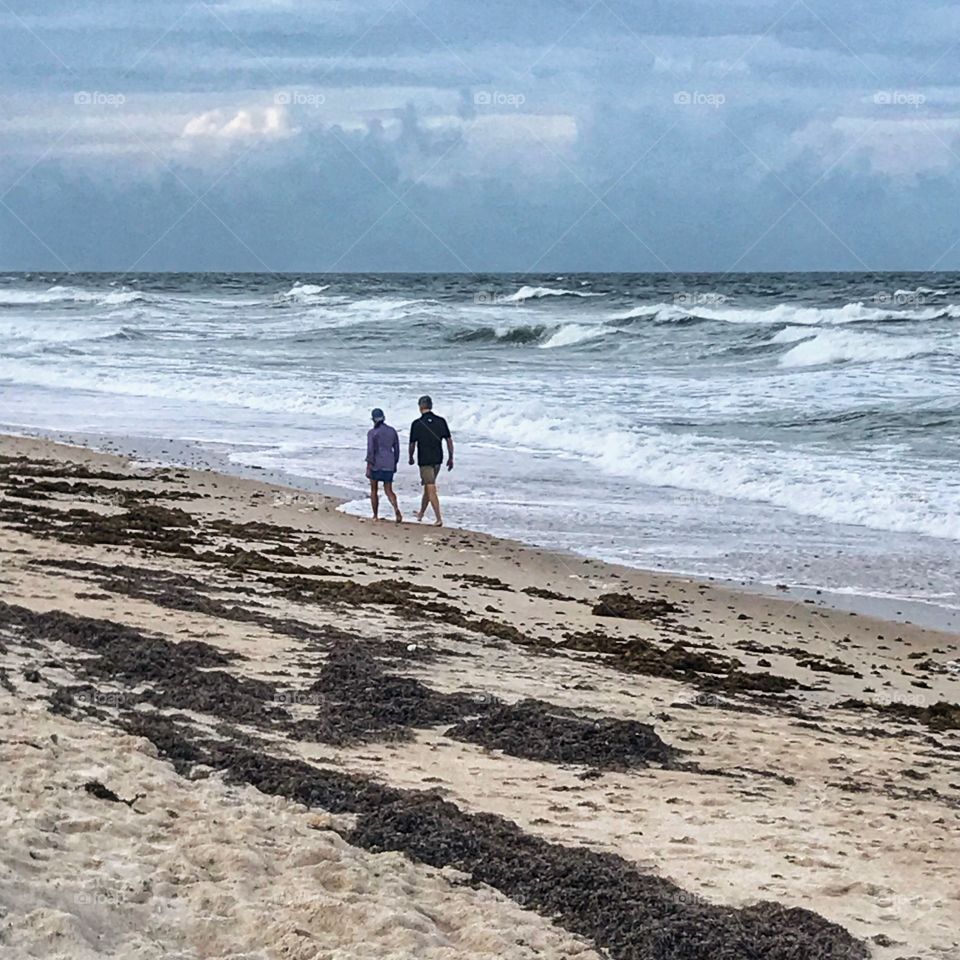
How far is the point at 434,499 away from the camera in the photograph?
14.4 metres

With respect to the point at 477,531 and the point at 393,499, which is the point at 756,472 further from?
the point at 393,499

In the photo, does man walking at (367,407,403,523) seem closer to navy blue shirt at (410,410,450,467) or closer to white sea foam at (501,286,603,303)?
navy blue shirt at (410,410,450,467)

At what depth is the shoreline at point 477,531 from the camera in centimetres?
1092

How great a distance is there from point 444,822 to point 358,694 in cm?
185

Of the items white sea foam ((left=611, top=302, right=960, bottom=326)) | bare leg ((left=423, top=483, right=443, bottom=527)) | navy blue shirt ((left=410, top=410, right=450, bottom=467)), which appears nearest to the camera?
bare leg ((left=423, top=483, right=443, bottom=527))

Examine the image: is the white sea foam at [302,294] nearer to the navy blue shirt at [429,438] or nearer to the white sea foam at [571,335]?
the white sea foam at [571,335]

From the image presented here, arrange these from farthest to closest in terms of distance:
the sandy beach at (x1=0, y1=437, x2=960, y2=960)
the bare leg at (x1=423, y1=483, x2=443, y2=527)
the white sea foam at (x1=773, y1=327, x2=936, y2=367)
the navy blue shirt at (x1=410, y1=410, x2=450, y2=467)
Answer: the white sea foam at (x1=773, y1=327, x2=936, y2=367) < the navy blue shirt at (x1=410, y1=410, x2=450, y2=467) < the bare leg at (x1=423, y1=483, x2=443, y2=527) < the sandy beach at (x1=0, y1=437, x2=960, y2=960)

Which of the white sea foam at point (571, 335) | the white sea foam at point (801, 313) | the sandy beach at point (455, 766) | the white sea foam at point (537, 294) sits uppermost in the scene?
the white sea foam at point (537, 294)

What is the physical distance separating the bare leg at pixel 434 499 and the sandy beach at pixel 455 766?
9.07 ft

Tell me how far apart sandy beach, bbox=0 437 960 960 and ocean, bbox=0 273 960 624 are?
2.59 metres

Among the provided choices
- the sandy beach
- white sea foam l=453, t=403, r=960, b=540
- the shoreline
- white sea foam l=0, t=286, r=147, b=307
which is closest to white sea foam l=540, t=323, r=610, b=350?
white sea foam l=453, t=403, r=960, b=540

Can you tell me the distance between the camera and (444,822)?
5.46m

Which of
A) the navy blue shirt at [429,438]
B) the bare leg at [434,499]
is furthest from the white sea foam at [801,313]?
the bare leg at [434,499]

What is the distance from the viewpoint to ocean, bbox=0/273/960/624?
13.9 m
